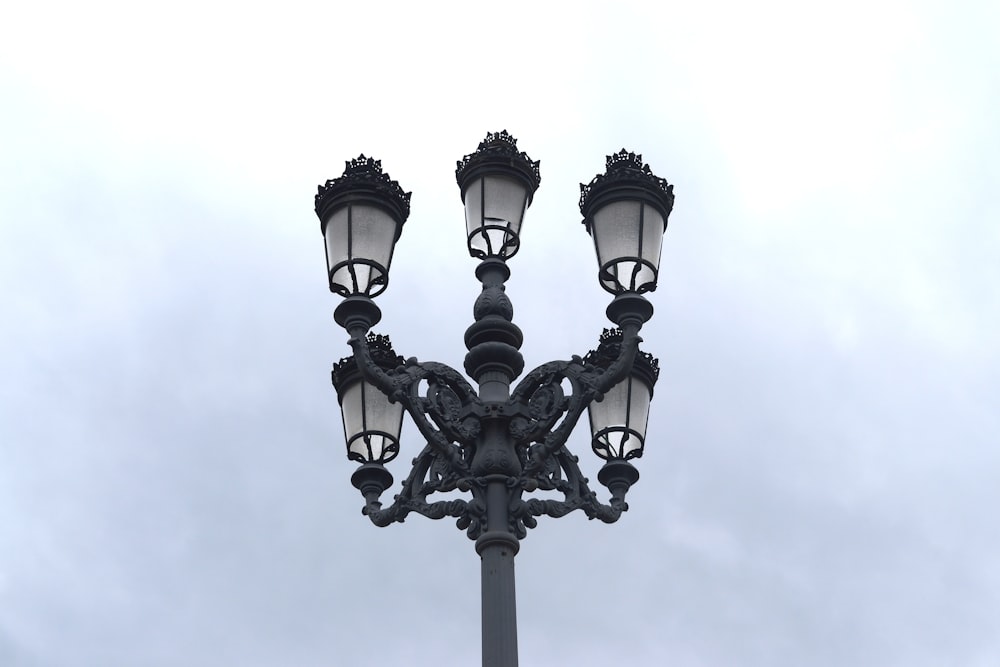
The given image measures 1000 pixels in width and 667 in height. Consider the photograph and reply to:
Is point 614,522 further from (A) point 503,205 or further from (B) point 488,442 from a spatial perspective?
(A) point 503,205

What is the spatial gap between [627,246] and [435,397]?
1.35 metres

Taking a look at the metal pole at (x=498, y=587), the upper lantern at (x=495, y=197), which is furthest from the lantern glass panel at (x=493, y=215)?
the metal pole at (x=498, y=587)

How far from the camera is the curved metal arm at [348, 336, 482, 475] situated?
7477mm

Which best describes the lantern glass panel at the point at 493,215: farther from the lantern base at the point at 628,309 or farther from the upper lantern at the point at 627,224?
the lantern base at the point at 628,309

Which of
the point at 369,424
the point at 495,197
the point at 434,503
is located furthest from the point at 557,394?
the point at 369,424

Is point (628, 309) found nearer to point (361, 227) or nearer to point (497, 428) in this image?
point (497, 428)

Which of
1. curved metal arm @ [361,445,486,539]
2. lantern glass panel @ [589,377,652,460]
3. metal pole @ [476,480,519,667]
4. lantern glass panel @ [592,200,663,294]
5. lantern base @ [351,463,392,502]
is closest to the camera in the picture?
metal pole @ [476,480,519,667]

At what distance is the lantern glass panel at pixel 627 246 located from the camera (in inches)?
306

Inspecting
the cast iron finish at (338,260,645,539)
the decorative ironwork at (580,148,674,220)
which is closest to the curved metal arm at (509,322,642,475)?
the cast iron finish at (338,260,645,539)

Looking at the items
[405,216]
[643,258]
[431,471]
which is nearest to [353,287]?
[405,216]

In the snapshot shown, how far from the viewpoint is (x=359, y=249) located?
772 centimetres

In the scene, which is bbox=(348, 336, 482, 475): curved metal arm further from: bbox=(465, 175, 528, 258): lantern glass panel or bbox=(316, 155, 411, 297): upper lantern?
bbox=(465, 175, 528, 258): lantern glass panel

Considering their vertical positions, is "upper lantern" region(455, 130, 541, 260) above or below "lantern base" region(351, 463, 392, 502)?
above

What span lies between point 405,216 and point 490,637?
2.47 meters
